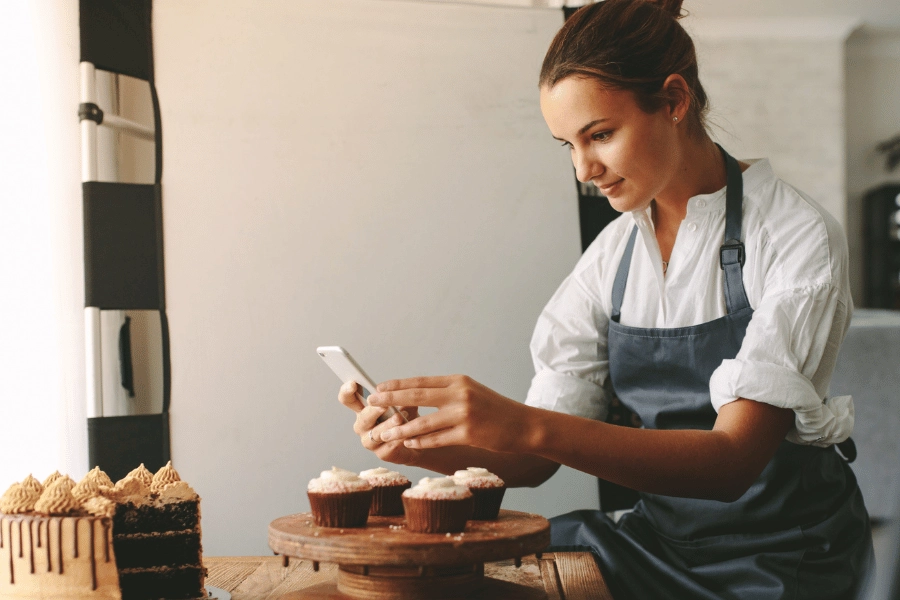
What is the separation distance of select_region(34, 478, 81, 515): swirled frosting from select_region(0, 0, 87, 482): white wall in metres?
0.76

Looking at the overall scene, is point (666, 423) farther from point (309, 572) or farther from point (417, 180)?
point (417, 180)

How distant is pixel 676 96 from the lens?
4.80ft

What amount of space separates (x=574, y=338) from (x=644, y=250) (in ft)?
0.83

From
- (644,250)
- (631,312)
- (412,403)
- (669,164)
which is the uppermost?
(669,164)

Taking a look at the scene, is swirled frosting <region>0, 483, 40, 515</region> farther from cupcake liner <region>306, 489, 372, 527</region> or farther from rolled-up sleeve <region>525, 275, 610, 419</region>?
Result: rolled-up sleeve <region>525, 275, 610, 419</region>

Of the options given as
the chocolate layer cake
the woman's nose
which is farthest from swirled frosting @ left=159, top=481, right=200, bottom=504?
the woman's nose

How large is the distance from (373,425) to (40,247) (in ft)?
3.40

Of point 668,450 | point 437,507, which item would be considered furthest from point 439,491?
point 668,450

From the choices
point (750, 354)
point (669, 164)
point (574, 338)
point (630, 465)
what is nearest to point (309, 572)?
point (630, 465)

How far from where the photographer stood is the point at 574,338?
1749 millimetres

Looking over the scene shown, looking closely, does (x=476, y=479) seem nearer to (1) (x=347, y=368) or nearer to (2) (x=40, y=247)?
(1) (x=347, y=368)

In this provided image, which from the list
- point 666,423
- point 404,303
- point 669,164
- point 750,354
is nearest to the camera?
point 750,354

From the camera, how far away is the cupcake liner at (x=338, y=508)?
3.99ft

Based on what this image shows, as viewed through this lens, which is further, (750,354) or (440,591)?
(750,354)
